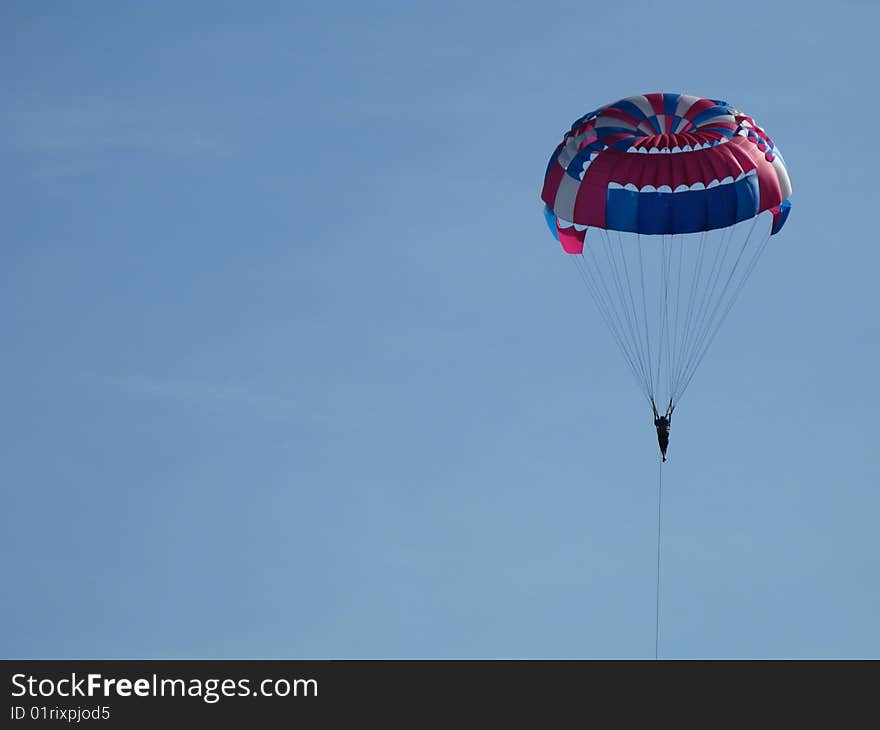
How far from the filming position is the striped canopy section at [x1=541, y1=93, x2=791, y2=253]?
4806 cm

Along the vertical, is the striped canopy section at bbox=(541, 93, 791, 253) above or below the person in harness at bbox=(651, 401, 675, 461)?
above

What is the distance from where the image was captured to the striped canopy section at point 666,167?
4806 cm

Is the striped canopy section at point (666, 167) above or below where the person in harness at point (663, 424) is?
above

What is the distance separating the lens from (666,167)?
158ft
